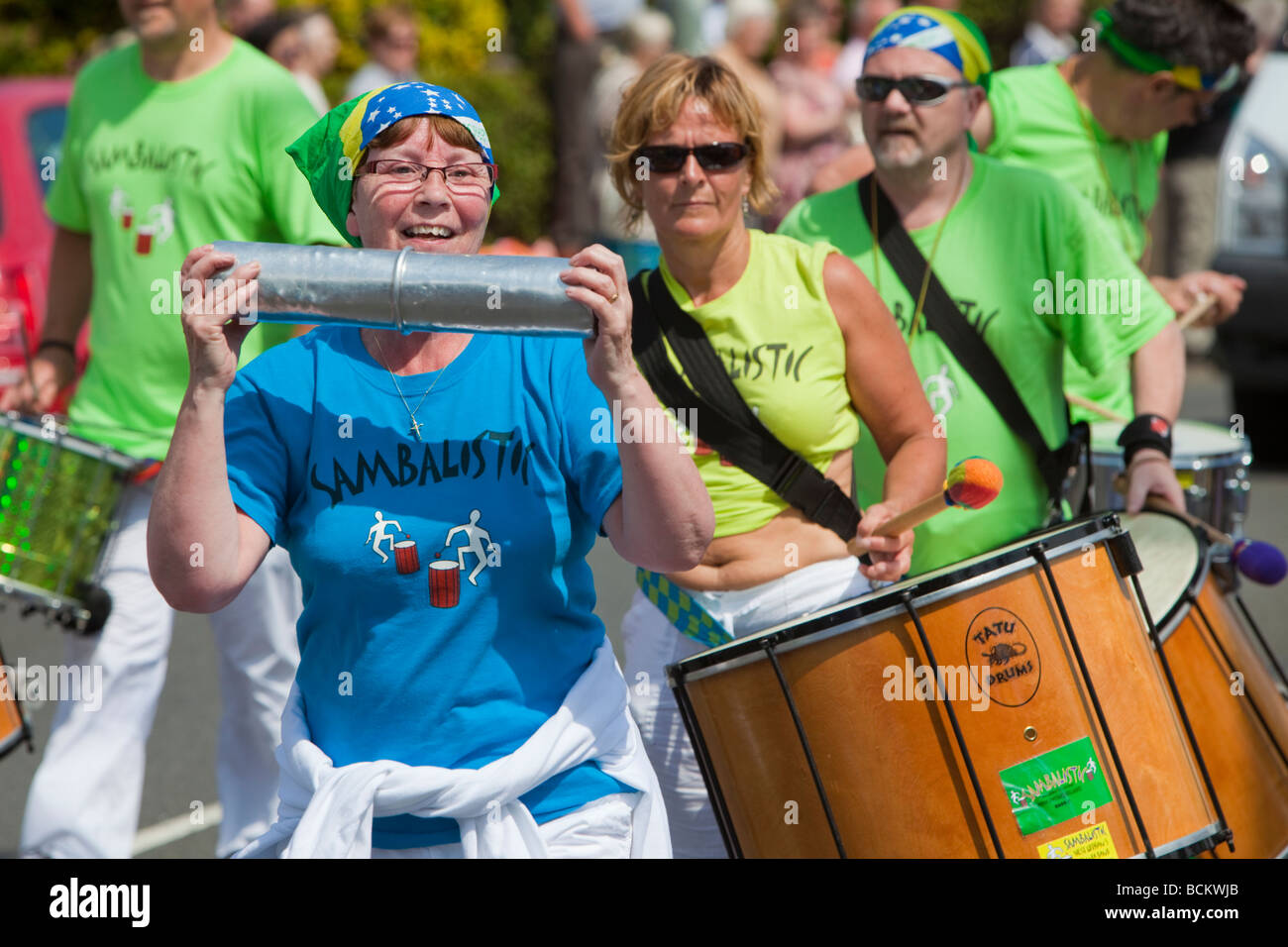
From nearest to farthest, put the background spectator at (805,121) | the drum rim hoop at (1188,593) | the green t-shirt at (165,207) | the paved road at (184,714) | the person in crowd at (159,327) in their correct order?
the drum rim hoop at (1188,593) → the person in crowd at (159,327) → the green t-shirt at (165,207) → the paved road at (184,714) → the background spectator at (805,121)

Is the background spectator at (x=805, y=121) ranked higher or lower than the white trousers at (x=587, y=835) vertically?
higher

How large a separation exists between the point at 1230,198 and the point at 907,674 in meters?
6.39

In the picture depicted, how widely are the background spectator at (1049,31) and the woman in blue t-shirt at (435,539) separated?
30.0 ft

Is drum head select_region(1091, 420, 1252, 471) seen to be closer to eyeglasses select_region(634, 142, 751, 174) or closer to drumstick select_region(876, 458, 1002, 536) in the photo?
eyeglasses select_region(634, 142, 751, 174)

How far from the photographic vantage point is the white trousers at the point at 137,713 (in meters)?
3.88

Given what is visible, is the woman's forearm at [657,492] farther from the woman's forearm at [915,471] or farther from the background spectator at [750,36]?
the background spectator at [750,36]

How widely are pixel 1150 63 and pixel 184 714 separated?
145 inches

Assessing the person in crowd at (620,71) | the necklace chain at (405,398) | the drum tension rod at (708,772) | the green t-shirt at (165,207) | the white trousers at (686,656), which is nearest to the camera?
the necklace chain at (405,398)

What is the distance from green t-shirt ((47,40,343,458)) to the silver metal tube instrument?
1.89 metres

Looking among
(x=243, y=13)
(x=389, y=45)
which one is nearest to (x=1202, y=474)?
(x=243, y=13)

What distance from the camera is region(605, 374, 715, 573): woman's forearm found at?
2.23 meters

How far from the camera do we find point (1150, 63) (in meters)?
4.52

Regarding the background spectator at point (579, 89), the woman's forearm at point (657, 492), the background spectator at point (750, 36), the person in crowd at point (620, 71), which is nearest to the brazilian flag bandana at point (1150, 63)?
the woman's forearm at point (657, 492)
